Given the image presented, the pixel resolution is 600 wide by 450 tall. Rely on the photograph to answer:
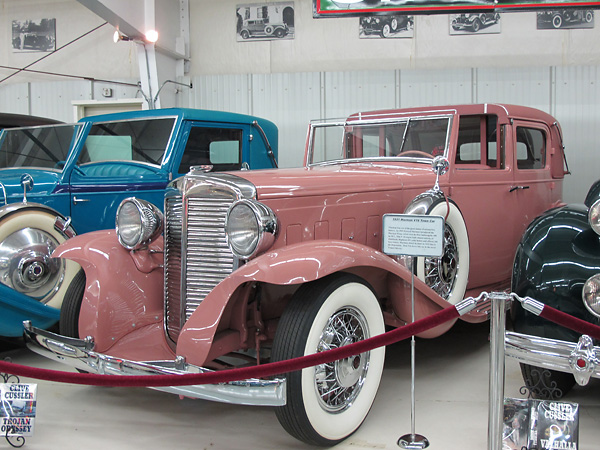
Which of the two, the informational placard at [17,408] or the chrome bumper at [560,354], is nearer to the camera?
the chrome bumper at [560,354]

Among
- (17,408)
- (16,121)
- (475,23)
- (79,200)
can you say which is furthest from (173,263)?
(475,23)

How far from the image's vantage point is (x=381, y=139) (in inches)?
159

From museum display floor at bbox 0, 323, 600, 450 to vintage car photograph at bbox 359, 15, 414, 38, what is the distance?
18.5 feet

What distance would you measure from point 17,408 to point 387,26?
7.05 meters

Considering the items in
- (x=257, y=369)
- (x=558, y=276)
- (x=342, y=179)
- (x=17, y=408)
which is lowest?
(x=17, y=408)

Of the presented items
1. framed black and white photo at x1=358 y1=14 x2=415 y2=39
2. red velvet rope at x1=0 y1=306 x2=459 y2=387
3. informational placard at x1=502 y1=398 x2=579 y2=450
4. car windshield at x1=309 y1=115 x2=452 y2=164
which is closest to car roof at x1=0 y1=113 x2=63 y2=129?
car windshield at x1=309 y1=115 x2=452 y2=164

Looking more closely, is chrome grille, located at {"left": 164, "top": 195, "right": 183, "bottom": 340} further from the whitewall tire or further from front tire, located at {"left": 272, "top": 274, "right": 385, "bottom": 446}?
the whitewall tire

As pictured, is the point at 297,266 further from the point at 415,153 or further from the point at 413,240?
the point at 415,153

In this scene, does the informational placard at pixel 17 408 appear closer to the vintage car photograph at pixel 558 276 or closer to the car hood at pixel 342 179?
the car hood at pixel 342 179

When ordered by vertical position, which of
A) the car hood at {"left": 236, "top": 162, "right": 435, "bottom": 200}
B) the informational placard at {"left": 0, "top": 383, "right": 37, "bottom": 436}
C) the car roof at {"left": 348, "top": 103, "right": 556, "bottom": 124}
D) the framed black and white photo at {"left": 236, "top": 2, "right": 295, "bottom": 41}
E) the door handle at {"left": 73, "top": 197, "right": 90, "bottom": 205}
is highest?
the framed black and white photo at {"left": 236, "top": 2, "right": 295, "bottom": 41}

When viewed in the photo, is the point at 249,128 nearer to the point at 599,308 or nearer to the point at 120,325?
the point at 120,325

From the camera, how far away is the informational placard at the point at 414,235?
102 inches

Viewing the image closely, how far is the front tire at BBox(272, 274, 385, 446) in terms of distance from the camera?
2.30m

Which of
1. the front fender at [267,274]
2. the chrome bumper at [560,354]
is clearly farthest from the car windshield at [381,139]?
the chrome bumper at [560,354]
